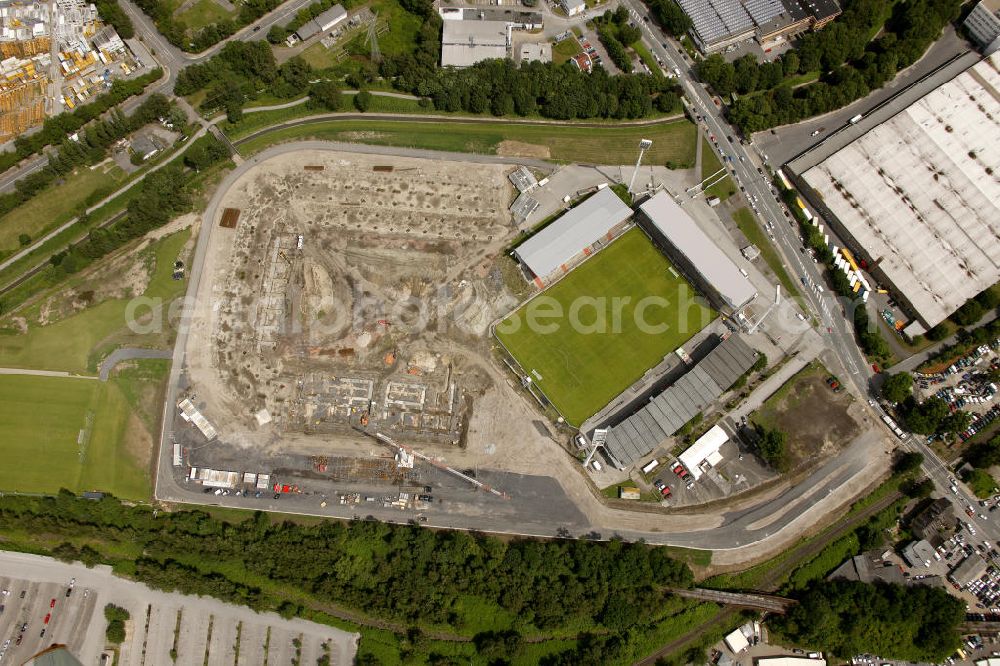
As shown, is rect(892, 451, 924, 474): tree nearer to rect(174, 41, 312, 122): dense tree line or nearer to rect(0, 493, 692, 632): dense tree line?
rect(0, 493, 692, 632): dense tree line

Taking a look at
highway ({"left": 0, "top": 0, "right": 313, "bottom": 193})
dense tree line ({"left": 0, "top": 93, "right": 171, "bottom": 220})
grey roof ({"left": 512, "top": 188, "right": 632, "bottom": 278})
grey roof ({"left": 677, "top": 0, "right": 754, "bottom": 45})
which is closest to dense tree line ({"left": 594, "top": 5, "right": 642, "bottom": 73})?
grey roof ({"left": 677, "top": 0, "right": 754, "bottom": 45})

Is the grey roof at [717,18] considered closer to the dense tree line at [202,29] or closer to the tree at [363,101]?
the tree at [363,101]

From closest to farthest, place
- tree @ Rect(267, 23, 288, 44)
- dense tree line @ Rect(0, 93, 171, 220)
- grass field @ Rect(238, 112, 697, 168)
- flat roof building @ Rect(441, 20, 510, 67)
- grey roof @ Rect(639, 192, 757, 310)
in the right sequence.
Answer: grey roof @ Rect(639, 192, 757, 310) → dense tree line @ Rect(0, 93, 171, 220) → grass field @ Rect(238, 112, 697, 168) → flat roof building @ Rect(441, 20, 510, 67) → tree @ Rect(267, 23, 288, 44)

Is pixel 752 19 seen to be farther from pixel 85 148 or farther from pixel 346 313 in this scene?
pixel 85 148

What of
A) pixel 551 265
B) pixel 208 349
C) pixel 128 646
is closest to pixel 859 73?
pixel 551 265

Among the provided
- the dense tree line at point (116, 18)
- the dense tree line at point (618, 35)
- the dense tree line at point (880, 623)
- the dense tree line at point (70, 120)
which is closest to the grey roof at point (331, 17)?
the dense tree line at point (70, 120)

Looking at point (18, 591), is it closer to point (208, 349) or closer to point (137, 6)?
point (208, 349)
